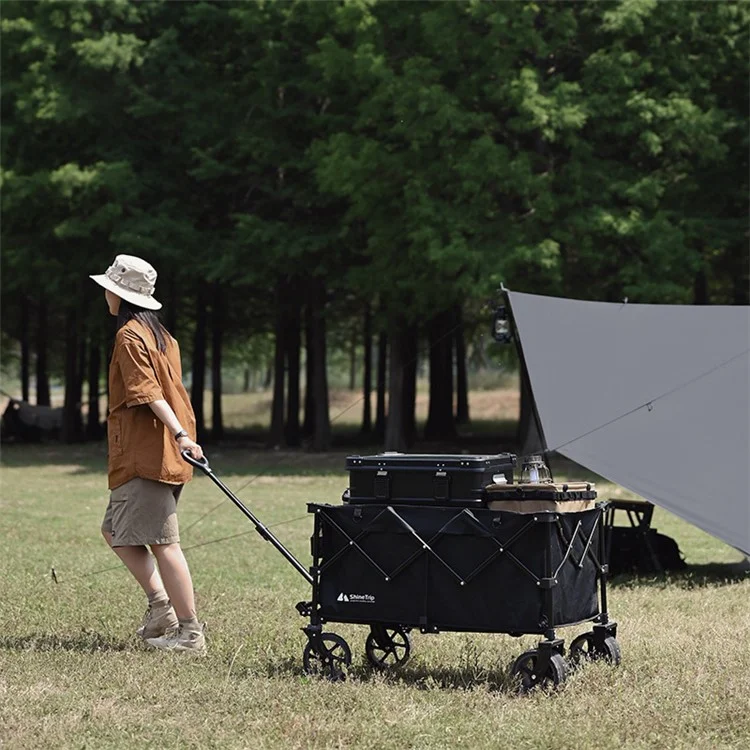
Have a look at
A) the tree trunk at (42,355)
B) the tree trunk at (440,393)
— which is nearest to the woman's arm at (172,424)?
the tree trunk at (440,393)

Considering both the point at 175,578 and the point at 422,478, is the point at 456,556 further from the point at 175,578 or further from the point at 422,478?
the point at 175,578

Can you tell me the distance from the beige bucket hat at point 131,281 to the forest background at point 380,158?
510 inches

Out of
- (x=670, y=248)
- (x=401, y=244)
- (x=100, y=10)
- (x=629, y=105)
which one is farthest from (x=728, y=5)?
(x=100, y=10)

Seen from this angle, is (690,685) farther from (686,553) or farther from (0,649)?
(686,553)

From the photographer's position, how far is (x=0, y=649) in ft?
24.9

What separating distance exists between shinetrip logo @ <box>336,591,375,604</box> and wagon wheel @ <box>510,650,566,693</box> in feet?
2.46

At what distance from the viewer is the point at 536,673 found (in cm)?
651

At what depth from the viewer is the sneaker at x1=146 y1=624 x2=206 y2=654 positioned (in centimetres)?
744

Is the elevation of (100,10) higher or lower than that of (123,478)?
higher

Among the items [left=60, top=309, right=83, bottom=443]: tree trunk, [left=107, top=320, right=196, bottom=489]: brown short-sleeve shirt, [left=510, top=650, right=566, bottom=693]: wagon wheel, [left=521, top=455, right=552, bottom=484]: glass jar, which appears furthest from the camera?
[left=60, top=309, right=83, bottom=443]: tree trunk

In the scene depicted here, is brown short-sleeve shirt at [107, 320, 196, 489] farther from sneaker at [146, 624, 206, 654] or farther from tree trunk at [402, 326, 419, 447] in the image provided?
tree trunk at [402, 326, 419, 447]

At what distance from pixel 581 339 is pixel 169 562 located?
199 inches

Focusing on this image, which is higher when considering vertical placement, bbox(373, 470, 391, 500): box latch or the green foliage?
the green foliage

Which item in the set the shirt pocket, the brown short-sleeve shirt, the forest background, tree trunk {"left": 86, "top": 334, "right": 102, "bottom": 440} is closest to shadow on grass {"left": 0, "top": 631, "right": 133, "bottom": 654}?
the brown short-sleeve shirt
